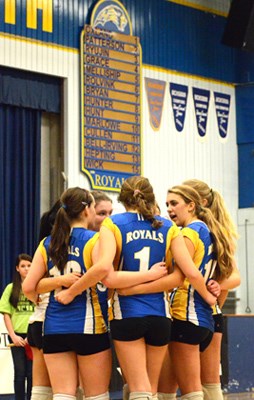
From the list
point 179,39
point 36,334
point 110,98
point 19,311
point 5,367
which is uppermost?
point 179,39

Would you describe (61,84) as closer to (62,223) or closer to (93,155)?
(93,155)

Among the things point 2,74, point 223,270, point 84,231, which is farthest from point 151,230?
point 2,74

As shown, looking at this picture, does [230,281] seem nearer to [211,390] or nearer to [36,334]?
[211,390]

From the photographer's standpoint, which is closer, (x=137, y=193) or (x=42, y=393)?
(x=137, y=193)

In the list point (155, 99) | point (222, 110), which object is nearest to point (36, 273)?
point (155, 99)

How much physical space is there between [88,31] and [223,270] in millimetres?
10571

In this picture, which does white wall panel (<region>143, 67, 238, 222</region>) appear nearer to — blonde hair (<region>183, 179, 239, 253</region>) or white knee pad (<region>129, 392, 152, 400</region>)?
blonde hair (<region>183, 179, 239, 253</region>)

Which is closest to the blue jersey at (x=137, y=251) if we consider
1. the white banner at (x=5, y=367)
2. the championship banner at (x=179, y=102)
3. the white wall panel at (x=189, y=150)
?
the white banner at (x=5, y=367)

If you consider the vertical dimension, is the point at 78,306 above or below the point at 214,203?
below

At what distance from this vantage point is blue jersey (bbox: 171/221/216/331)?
6.45 metres

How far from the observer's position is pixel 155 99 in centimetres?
1775

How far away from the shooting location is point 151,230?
19.9ft

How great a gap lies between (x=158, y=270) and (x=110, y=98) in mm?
10922

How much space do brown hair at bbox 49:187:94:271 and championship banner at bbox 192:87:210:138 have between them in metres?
12.7
